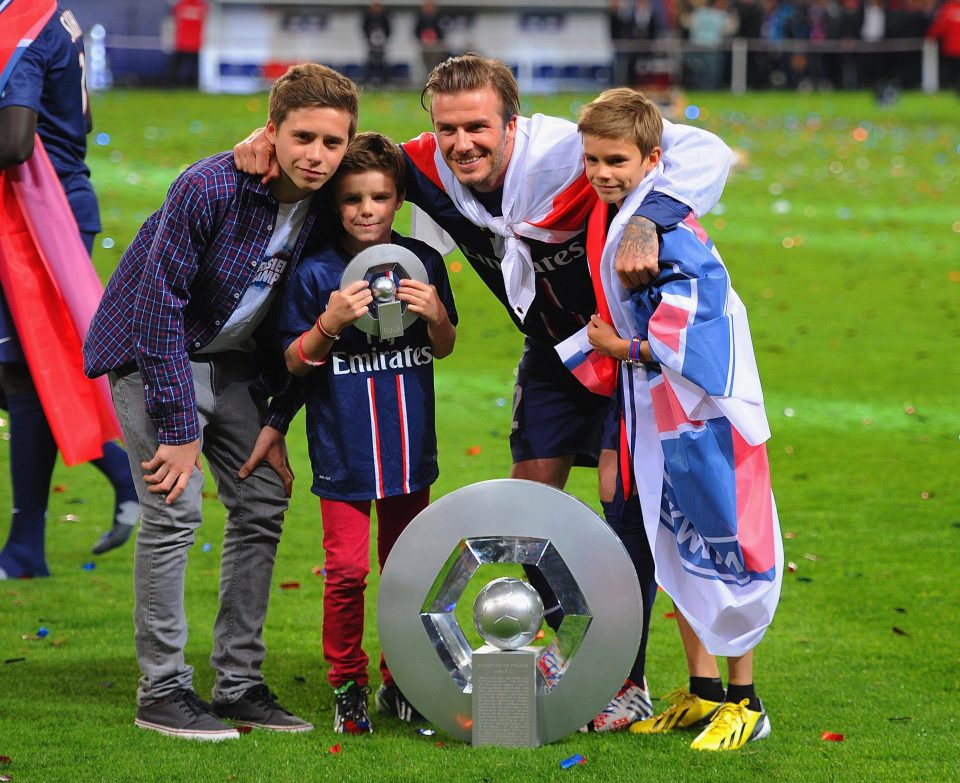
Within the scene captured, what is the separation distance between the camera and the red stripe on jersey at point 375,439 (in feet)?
12.6

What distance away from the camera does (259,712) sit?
396 centimetres

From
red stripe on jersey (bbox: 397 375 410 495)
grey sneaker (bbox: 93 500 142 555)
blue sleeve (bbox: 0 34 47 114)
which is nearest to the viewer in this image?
red stripe on jersey (bbox: 397 375 410 495)

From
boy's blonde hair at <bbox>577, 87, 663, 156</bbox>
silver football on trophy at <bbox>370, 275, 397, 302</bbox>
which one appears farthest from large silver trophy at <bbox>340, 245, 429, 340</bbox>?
boy's blonde hair at <bbox>577, 87, 663, 156</bbox>

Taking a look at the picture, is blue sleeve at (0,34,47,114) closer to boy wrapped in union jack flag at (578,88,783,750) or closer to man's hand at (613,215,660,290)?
boy wrapped in union jack flag at (578,88,783,750)

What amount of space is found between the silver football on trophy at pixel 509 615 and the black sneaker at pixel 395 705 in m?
0.45

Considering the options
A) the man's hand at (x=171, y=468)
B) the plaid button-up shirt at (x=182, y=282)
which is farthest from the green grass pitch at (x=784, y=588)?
the plaid button-up shirt at (x=182, y=282)

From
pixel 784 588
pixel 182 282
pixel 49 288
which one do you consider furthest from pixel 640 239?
pixel 49 288

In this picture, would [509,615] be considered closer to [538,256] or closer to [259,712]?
[259,712]

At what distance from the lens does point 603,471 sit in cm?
389

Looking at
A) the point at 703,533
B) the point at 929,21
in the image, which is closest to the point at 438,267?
the point at 703,533

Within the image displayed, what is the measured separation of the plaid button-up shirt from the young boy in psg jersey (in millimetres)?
119

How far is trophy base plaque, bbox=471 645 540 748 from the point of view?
364cm

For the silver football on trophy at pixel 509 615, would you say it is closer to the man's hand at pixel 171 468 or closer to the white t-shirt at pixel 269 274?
the man's hand at pixel 171 468

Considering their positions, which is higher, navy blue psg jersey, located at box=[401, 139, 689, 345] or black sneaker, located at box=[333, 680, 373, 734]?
navy blue psg jersey, located at box=[401, 139, 689, 345]
